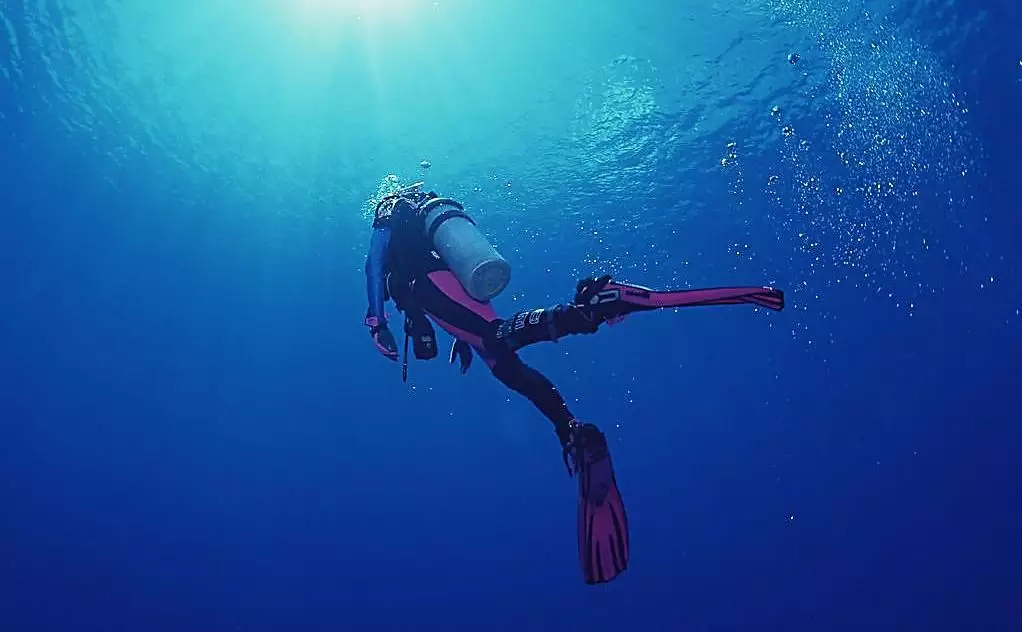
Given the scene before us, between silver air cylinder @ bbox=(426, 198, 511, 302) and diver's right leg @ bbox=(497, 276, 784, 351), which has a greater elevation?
silver air cylinder @ bbox=(426, 198, 511, 302)

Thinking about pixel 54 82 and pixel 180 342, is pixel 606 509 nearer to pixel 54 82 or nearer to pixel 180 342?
pixel 54 82

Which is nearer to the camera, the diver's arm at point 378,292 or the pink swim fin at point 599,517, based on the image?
the pink swim fin at point 599,517

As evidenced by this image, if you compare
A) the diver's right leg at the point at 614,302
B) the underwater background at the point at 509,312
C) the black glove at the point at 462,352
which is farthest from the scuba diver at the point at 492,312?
the underwater background at the point at 509,312

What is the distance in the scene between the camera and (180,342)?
102ft

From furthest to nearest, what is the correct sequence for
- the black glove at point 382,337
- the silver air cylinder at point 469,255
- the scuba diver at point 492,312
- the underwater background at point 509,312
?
the underwater background at point 509,312
the black glove at point 382,337
the silver air cylinder at point 469,255
the scuba diver at point 492,312

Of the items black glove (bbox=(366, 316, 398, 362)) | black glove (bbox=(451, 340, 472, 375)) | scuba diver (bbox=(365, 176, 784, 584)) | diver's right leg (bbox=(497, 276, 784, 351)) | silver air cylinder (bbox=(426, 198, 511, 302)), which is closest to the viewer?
diver's right leg (bbox=(497, 276, 784, 351))

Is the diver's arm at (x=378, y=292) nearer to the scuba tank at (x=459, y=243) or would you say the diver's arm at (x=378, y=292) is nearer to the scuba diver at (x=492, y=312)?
the scuba diver at (x=492, y=312)

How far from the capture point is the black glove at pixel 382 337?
4.05 metres

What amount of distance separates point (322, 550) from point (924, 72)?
42119 millimetres

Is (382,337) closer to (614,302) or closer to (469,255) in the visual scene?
(469,255)

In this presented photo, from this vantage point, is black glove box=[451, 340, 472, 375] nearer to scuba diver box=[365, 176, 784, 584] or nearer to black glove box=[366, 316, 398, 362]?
scuba diver box=[365, 176, 784, 584]

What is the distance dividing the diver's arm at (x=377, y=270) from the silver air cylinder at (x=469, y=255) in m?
0.45

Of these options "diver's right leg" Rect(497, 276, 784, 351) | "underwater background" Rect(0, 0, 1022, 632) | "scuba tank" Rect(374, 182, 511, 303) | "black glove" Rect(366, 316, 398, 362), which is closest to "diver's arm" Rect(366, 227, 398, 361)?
"black glove" Rect(366, 316, 398, 362)

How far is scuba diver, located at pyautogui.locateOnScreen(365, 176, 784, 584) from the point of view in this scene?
10.6 feet
